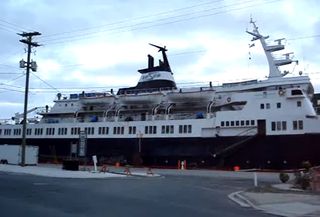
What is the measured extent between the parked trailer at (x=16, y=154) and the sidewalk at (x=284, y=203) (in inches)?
1299

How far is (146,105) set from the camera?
180 ft

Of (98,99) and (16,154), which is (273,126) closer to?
(98,99)

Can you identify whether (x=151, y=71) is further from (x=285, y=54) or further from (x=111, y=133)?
(x=285, y=54)

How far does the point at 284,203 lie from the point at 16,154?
1491 inches

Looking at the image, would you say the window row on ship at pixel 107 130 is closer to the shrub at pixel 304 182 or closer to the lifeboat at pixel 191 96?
the lifeboat at pixel 191 96

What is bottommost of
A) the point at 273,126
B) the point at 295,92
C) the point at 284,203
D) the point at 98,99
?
the point at 284,203

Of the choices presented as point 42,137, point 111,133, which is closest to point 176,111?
point 111,133

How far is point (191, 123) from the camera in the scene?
49.2 m

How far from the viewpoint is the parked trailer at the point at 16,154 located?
154 ft

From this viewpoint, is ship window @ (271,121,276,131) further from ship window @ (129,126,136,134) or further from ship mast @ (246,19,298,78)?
ship window @ (129,126,136,134)

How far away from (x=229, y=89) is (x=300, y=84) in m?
7.79

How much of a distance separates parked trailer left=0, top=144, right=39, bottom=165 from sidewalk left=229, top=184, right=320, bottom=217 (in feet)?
108

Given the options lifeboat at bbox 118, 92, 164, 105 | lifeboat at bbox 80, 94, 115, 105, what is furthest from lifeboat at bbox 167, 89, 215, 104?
lifeboat at bbox 80, 94, 115, 105

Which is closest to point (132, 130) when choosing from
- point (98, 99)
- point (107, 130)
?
point (107, 130)
